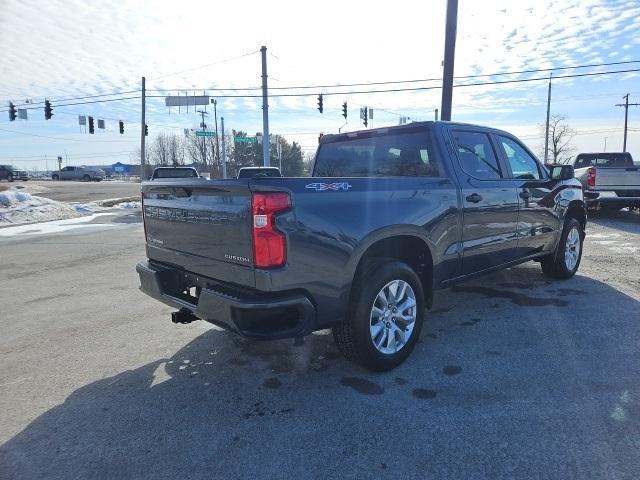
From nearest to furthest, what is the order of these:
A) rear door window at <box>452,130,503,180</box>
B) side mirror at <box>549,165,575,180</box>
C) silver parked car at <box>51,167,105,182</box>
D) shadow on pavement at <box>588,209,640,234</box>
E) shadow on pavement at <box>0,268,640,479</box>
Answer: shadow on pavement at <box>0,268,640,479</box>
rear door window at <box>452,130,503,180</box>
side mirror at <box>549,165,575,180</box>
shadow on pavement at <box>588,209,640,234</box>
silver parked car at <box>51,167,105,182</box>

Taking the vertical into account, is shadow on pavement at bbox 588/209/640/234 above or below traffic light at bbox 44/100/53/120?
below

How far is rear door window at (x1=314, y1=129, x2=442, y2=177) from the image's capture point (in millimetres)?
4371

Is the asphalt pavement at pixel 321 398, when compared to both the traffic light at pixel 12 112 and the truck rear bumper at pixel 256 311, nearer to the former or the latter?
the truck rear bumper at pixel 256 311

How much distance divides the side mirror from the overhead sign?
3259cm

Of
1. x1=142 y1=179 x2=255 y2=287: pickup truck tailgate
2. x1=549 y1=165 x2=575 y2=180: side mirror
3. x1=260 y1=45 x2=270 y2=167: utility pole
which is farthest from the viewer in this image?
x1=260 y1=45 x2=270 y2=167: utility pole

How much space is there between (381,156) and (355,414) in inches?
101

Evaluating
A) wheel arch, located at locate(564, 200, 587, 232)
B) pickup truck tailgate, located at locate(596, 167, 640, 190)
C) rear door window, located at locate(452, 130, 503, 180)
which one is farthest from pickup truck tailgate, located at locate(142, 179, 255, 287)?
pickup truck tailgate, located at locate(596, 167, 640, 190)

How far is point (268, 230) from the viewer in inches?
115

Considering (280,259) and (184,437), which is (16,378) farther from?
(280,259)

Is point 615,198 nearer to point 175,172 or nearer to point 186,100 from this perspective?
point 175,172

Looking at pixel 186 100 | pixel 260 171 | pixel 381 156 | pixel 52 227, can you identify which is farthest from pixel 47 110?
pixel 381 156

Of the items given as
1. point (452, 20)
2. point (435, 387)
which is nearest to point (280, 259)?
point (435, 387)

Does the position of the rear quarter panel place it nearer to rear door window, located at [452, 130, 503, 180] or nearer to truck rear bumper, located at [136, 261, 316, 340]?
truck rear bumper, located at [136, 261, 316, 340]

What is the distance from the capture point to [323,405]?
3.22m
